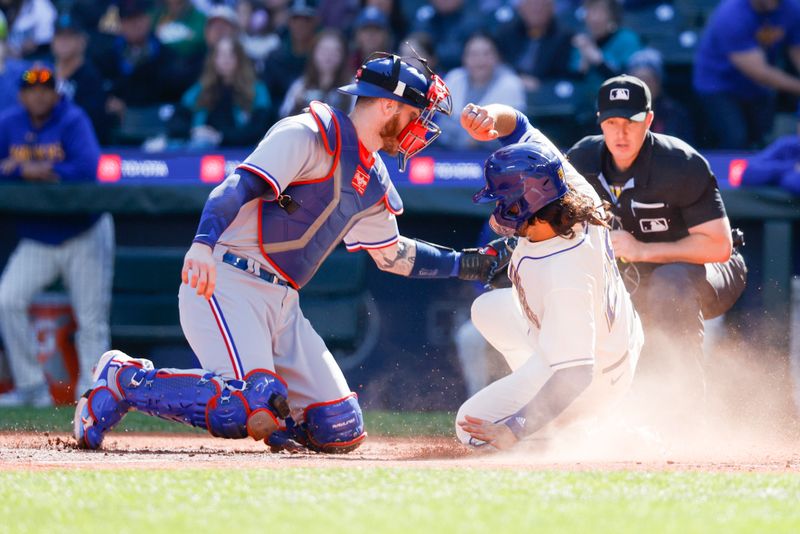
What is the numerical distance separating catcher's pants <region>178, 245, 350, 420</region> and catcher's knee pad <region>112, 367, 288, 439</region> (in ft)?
0.35

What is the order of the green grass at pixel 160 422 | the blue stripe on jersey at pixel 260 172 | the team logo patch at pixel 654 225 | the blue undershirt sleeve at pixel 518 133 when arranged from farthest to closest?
the green grass at pixel 160 422 → the team logo patch at pixel 654 225 → the blue undershirt sleeve at pixel 518 133 → the blue stripe on jersey at pixel 260 172

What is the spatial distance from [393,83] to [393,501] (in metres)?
1.89

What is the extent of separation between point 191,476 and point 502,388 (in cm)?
136

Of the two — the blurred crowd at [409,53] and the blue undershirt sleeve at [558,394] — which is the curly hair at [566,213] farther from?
the blurred crowd at [409,53]

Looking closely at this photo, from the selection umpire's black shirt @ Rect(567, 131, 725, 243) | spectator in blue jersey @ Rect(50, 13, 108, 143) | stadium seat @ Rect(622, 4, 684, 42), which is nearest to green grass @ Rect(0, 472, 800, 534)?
umpire's black shirt @ Rect(567, 131, 725, 243)

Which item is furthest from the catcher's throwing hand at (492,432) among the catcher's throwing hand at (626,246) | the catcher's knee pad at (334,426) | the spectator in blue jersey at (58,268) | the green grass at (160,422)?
the spectator in blue jersey at (58,268)

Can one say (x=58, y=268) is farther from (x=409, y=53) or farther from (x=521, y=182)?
(x=521, y=182)

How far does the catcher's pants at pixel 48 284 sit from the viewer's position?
7.60m

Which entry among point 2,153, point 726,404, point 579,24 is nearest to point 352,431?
point 726,404

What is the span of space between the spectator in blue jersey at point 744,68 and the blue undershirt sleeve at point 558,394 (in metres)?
4.47

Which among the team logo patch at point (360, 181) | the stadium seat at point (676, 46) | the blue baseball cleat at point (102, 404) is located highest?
the stadium seat at point (676, 46)

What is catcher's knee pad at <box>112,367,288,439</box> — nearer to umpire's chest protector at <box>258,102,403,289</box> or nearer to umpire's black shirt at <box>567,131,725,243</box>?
umpire's chest protector at <box>258,102,403,289</box>

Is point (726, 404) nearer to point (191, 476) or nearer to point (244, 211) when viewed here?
point (244, 211)

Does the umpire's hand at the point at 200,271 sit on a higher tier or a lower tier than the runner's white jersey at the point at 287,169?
lower
